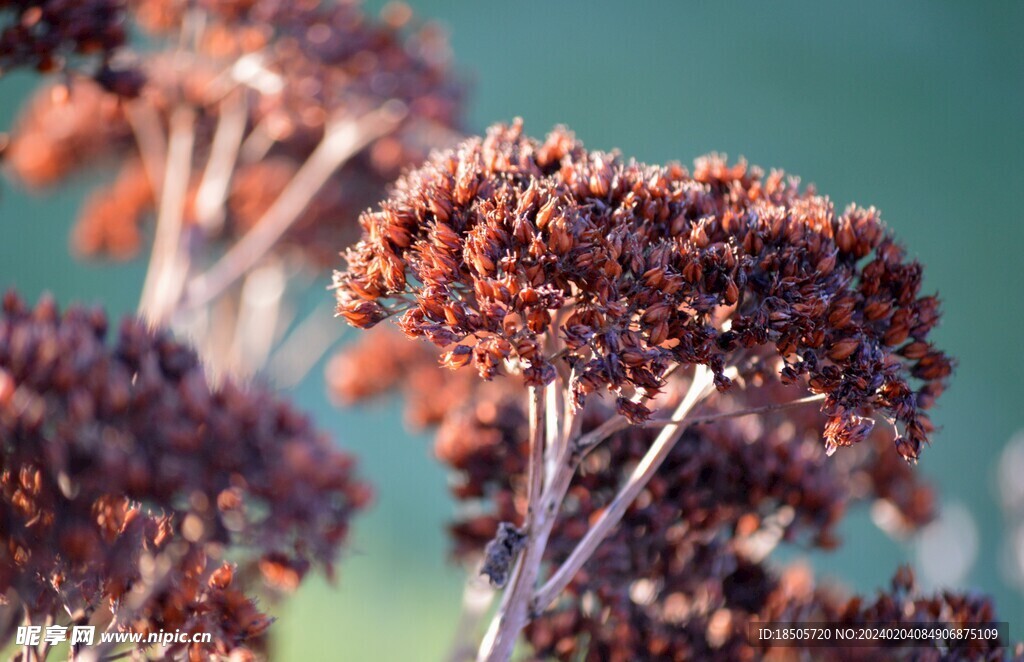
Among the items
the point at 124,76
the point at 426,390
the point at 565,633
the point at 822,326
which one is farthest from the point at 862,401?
the point at 124,76

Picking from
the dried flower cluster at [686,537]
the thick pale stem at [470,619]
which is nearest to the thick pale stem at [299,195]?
the dried flower cluster at [686,537]

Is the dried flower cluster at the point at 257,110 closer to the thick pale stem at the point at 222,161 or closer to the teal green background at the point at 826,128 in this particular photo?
the thick pale stem at the point at 222,161

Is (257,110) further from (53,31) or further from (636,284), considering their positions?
(636,284)

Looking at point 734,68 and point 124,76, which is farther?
point 734,68

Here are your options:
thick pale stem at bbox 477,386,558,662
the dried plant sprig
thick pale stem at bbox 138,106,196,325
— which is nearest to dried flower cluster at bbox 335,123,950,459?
the dried plant sprig

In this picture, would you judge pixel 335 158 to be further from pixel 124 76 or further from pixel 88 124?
pixel 88 124

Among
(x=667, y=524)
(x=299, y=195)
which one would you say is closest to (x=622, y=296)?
(x=667, y=524)
